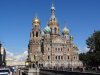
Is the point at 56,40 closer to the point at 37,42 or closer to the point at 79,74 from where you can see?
the point at 37,42

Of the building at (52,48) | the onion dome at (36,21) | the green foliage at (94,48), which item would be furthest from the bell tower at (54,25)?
the green foliage at (94,48)

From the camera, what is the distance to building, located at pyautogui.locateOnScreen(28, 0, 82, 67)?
520ft

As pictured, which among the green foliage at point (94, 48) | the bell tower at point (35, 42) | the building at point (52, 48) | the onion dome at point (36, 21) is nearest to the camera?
the green foliage at point (94, 48)

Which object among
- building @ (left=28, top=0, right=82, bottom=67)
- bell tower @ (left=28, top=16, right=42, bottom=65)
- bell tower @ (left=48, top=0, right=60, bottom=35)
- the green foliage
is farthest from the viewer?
bell tower @ (left=48, top=0, right=60, bottom=35)

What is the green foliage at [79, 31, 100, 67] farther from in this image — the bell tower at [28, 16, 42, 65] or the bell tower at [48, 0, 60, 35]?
the bell tower at [48, 0, 60, 35]

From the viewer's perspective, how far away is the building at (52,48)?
520 ft

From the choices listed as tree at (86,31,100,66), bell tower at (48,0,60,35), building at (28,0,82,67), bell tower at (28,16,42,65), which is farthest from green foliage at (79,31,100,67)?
bell tower at (48,0,60,35)

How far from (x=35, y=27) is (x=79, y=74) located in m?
125

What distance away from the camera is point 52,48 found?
159m

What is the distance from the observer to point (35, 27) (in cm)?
16400

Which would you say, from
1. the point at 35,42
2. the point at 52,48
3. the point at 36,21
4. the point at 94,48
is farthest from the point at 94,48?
the point at 36,21

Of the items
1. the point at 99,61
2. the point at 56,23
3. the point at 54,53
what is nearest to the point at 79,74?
the point at 99,61

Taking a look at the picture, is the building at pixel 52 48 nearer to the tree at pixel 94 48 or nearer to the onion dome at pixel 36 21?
the onion dome at pixel 36 21

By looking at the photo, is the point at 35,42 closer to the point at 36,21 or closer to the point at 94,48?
the point at 36,21
